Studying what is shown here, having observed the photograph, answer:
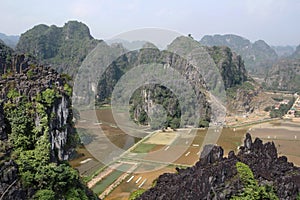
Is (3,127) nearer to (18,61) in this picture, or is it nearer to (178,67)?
(18,61)

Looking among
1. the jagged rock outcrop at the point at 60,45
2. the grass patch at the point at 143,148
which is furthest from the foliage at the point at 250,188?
the jagged rock outcrop at the point at 60,45

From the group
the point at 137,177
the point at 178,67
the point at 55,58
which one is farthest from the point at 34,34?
the point at 137,177

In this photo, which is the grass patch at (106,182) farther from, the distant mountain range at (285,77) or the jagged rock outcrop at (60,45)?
the distant mountain range at (285,77)

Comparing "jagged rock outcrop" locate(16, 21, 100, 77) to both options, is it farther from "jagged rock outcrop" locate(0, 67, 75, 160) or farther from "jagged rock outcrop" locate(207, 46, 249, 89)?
"jagged rock outcrop" locate(0, 67, 75, 160)

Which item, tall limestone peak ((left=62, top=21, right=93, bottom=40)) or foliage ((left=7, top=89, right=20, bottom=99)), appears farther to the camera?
tall limestone peak ((left=62, top=21, right=93, bottom=40))

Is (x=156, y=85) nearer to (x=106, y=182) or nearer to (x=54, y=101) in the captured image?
(x=106, y=182)

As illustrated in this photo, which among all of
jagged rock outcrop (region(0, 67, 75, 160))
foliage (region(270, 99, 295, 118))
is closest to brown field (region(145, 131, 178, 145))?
jagged rock outcrop (region(0, 67, 75, 160))

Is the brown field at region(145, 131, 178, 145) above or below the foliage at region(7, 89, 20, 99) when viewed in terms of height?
below
